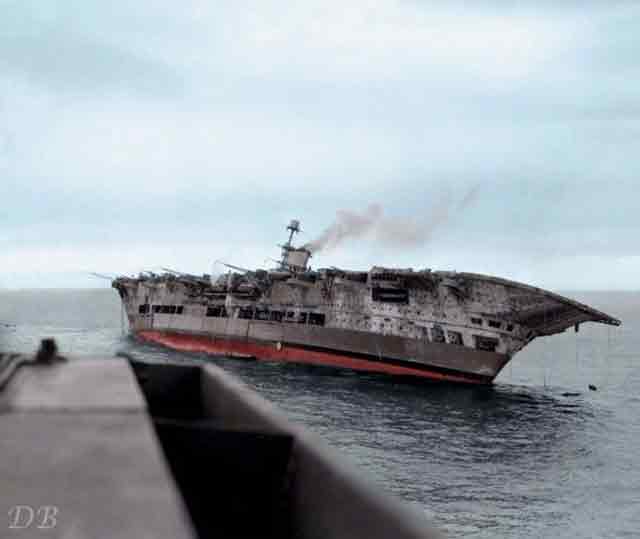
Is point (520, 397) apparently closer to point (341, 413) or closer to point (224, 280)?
point (341, 413)

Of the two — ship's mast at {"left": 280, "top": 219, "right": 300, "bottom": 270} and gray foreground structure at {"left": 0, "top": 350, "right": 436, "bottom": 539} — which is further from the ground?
ship's mast at {"left": 280, "top": 219, "right": 300, "bottom": 270}

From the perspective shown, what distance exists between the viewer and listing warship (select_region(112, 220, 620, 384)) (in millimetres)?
41094

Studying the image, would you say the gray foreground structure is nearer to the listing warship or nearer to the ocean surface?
the ocean surface

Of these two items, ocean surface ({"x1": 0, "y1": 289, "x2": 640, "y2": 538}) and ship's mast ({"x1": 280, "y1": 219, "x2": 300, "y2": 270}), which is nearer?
ocean surface ({"x1": 0, "y1": 289, "x2": 640, "y2": 538})

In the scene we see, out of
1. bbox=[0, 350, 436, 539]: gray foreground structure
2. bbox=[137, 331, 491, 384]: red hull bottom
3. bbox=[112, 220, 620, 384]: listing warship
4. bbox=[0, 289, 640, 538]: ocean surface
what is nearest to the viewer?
bbox=[0, 350, 436, 539]: gray foreground structure

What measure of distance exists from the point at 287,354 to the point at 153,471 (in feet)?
147

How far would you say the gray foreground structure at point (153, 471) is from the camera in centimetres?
265

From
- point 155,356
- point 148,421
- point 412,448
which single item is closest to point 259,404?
point 148,421

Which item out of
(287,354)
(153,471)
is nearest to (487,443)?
(287,354)

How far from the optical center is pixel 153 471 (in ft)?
9.86

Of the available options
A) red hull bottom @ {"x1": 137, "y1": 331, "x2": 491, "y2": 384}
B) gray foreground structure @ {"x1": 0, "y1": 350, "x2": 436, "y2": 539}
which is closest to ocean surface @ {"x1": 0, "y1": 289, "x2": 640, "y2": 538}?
red hull bottom @ {"x1": 137, "y1": 331, "x2": 491, "y2": 384}

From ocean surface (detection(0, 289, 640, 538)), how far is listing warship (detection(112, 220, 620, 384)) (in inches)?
72.3

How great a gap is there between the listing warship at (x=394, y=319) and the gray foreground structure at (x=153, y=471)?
37667 millimetres

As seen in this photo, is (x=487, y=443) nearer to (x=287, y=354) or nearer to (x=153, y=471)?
(x=287, y=354)
